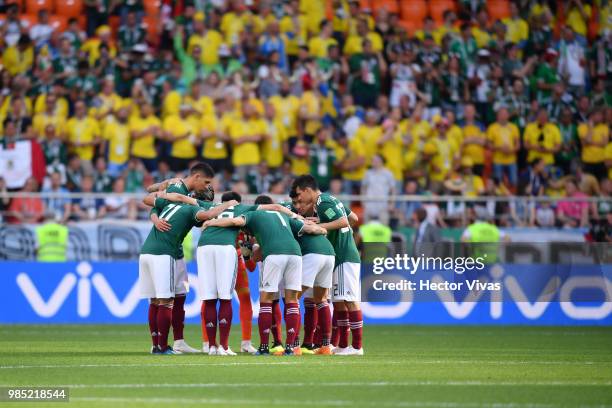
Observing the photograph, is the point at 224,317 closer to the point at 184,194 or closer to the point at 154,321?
the point at 154,321

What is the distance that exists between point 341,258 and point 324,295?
0.56m

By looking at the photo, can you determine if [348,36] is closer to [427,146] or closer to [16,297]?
[427,146]

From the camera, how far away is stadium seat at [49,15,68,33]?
96.9 feet

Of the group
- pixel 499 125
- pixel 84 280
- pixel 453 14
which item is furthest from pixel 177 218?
pixel 453 14

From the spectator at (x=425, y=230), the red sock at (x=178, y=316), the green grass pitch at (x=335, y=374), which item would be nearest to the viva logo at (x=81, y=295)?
the green grass pitch at (x=335, y=374)

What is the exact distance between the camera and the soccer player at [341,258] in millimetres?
16594

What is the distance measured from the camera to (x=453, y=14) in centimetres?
3102

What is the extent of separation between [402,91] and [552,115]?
3.43 meters

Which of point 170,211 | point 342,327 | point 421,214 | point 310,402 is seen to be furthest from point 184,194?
point 421,214

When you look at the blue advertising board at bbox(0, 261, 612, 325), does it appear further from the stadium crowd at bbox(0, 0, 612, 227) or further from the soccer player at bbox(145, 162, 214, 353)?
the soccer player at bbox(145, 162, 214, 353)

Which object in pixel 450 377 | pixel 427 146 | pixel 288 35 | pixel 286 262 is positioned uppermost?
pixel 288 35

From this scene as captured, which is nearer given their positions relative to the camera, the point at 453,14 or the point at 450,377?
the point at 450,377

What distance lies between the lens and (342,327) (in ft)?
56.4

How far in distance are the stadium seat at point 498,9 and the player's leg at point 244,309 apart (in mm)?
→ 16296
